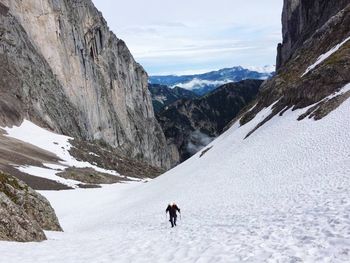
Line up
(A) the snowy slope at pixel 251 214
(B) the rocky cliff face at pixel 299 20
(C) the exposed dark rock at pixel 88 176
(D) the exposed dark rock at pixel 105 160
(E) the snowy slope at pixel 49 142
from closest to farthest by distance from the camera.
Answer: (A) the snowy slope at pixel 251 214 → (C) the exposed dark rock at pixel 88 176 → (E) the snowy slope at pixel 49 142 → (D) the exposed dark rock at pixel 105 160 → (B) the rocky cliff face at pixel 299 20

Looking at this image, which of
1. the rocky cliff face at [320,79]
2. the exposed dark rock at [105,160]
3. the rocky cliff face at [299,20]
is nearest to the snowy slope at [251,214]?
the rocky cliff face at [320,79]

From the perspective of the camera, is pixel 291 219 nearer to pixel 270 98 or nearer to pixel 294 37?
pixel 270 98

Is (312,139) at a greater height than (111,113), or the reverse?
(111,113)

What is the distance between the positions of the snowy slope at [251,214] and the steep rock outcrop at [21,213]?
→ 1243mm

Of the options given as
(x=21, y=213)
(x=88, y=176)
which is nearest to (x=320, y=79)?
(x=21, y=213)

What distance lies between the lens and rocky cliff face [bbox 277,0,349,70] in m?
116

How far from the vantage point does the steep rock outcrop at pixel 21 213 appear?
72.7 ft

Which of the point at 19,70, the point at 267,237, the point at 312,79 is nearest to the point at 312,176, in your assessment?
the point at 267,237

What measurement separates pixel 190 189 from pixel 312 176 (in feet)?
51.4

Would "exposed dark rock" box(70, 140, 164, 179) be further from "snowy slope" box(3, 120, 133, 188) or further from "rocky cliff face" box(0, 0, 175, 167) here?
"rocky cliff face" box(0, 0, 175, 167)

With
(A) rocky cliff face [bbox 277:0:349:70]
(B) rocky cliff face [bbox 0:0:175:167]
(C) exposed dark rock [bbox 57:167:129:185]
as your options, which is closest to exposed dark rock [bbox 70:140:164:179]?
(C) exposed dark rock [bbox 57:167:129:185]

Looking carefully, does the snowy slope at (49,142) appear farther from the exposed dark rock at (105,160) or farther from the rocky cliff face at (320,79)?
the rocky cliff face at (320,79)

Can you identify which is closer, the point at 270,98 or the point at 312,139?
the point at 312,139

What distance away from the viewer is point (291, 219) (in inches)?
687
